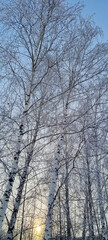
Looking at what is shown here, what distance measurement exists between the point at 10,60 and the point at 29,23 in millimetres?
1201

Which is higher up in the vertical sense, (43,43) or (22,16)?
(22,16)

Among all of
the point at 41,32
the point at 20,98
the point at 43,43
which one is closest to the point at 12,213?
the point at 20,98

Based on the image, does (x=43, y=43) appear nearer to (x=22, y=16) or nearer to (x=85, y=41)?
(x=22, y=16)

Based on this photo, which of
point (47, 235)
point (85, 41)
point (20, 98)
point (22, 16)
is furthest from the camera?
point (85, 41)

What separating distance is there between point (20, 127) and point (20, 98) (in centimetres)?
135

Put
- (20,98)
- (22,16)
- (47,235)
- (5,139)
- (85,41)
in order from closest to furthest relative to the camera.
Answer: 1. (5,139)
2. (47,235)
3. (22,16)
4. (20,98)
5. (85,41)

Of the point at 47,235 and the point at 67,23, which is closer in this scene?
the point at 47,235

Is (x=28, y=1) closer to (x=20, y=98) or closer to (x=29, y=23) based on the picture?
(x=29, y=23)

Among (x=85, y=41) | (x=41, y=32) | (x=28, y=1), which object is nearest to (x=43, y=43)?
(x=41, y=32)

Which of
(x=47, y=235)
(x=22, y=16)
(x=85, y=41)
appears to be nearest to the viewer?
(x=47, y=235)

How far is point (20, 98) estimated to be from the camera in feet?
15.5

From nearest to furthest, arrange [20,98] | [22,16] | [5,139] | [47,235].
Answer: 1. [5,139]
2. [47,235]
3. [22,16]
4. [20,98]

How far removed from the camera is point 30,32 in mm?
4414

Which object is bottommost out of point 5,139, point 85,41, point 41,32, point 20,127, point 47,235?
point 47,235
